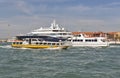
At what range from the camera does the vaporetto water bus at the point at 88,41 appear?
95625 millimetres

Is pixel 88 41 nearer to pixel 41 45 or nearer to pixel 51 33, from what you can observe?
pixel 51 33

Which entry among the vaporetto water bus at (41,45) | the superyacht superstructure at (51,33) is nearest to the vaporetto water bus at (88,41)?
the superyacht superstructure at (51,33)

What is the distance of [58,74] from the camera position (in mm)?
26531

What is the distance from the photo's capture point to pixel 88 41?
3846 inches

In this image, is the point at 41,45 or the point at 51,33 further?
the point at 51,33

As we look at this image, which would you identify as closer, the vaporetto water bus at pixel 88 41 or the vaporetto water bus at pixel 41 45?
the vaporetto water bus at pixel 41 45

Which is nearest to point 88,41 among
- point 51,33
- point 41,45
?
point 51,33

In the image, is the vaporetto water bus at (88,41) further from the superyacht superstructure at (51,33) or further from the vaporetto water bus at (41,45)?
the vaporetto water bus at (41,45)

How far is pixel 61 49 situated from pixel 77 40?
84.8 ft

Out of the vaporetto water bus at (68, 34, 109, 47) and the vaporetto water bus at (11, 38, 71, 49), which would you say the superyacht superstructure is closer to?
the vaporetto water bus at (68, 34, 109, 47)

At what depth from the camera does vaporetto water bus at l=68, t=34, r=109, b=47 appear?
95.6m

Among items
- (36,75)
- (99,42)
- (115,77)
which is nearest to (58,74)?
(36,75)

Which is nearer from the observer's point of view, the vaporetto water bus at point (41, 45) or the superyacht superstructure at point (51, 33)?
the vaporetto water bus at point (41, 45)

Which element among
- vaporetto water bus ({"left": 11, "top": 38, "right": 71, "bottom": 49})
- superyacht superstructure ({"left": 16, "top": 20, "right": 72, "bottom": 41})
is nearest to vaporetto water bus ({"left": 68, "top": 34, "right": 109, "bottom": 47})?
superyacht superstructure ({"left": 16, "top": 20, "right": 72, "bottom": 41})
